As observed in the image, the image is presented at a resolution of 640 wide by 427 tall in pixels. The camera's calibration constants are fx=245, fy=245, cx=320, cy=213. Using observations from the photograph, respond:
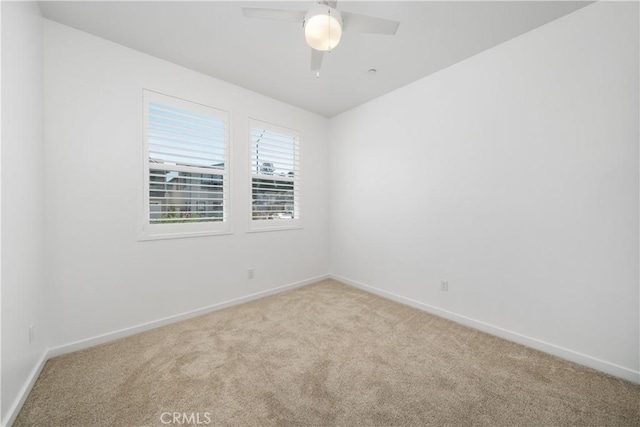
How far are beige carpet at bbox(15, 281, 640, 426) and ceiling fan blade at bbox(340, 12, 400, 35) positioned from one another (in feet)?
7.59

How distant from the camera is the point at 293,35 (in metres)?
2.05

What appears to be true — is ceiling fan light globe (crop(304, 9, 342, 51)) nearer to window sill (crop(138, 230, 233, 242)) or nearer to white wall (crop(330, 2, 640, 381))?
white wall (crop(330, 2, 640, 381))

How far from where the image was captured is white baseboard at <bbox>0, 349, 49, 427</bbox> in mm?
1303

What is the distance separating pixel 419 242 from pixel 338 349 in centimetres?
149

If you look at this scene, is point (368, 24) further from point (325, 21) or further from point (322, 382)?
point (322, 382)

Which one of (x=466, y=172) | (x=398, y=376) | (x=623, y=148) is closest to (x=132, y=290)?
(x=398, y=376)

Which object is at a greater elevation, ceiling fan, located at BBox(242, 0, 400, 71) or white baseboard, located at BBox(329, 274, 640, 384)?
ceiling fan, located at BBox(242, 0, 400, 71)

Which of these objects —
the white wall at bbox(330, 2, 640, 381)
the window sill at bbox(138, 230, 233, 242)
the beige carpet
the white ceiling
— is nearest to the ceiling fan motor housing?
the white ceiling

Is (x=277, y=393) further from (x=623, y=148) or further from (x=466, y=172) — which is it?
(x=623, y=148)

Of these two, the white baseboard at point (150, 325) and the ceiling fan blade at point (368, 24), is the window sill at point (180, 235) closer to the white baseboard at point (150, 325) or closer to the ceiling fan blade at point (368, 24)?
the white baseboard at point (150, 325)

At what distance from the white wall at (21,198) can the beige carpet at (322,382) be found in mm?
306

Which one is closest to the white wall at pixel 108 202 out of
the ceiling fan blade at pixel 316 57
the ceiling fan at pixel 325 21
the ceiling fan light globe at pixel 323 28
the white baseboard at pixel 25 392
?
the white baseboard at pixel 25 392

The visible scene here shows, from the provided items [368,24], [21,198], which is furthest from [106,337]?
[368,24]

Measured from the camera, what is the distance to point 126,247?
221 cm
